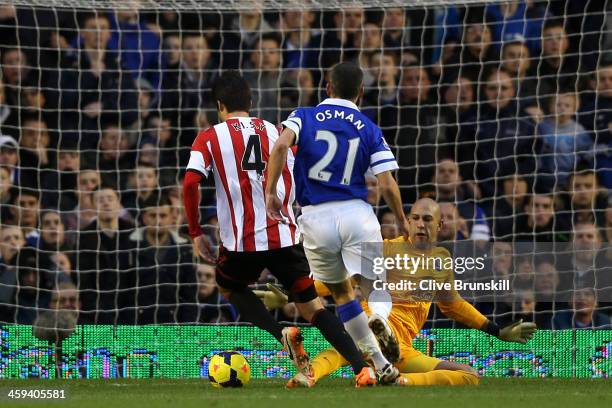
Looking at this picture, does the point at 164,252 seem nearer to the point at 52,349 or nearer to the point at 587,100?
the point at 52,349

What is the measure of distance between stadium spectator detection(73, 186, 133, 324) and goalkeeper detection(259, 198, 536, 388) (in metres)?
3.36

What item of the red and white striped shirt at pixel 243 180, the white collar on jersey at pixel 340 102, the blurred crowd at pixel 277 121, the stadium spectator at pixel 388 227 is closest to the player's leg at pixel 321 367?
the red and white striped shirt at pixel 243 180

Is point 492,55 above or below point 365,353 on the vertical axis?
above

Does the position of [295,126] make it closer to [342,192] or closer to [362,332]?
[342,192]

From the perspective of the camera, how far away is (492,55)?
1188 cm

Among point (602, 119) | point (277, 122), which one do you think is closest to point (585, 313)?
point (602, 119)

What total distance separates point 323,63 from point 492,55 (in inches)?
61.8

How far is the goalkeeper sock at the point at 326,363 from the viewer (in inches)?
303

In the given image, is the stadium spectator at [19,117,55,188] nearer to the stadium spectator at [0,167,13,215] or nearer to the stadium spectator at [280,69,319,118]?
the stadium spectator at [0,167,13,215]

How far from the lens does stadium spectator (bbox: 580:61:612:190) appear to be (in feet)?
36.5

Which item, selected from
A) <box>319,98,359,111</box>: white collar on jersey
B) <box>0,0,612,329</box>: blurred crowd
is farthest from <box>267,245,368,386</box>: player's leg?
<box>0,0,612,329</box>: blurred crowd

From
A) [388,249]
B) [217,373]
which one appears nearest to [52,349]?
[217,373]

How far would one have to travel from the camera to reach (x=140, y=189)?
1138 cm

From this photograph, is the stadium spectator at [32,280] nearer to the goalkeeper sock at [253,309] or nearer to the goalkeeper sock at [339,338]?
the goalkeeper sock at [253,309]
